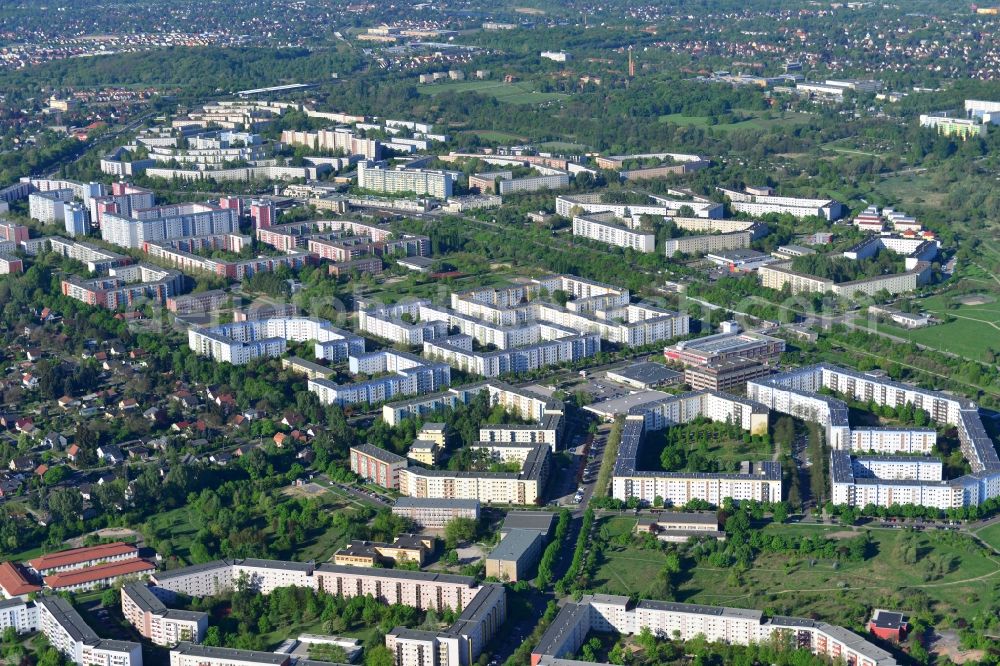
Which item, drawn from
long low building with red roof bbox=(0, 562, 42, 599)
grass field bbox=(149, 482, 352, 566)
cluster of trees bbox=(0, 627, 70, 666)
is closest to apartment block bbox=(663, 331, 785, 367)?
grass field bbox=(149, 482, 352, 566)

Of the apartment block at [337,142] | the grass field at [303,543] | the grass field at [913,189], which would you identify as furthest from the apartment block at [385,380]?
the apartment block at [337,142]

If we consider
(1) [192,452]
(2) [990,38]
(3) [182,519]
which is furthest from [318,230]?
(2) [990,38]

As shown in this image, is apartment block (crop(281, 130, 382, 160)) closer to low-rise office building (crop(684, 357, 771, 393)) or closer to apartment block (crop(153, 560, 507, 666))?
low-rise office building (crop(684, 357, 771, 393))

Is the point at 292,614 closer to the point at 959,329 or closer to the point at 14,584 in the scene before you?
the point at 14,584

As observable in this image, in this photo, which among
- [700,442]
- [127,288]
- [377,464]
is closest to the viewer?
[377,464]

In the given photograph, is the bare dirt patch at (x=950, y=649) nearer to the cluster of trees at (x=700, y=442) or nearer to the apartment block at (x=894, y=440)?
the cluster of trees at (x=700, y=442)

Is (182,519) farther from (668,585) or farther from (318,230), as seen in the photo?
(318,230)

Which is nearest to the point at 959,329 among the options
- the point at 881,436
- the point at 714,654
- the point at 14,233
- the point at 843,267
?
the point at 843,267
